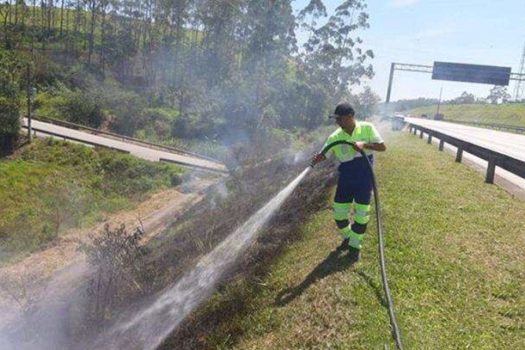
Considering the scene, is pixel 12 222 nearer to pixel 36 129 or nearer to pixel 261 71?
pixel 36 129

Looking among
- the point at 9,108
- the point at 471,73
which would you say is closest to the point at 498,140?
the point at 471,73

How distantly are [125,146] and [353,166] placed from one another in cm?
2595

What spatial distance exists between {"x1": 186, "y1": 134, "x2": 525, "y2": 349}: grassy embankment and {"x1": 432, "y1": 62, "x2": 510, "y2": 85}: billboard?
4242cm

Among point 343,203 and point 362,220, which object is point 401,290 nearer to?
point 362,220

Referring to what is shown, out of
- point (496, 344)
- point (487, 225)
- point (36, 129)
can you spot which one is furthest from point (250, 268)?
point (36, 129)

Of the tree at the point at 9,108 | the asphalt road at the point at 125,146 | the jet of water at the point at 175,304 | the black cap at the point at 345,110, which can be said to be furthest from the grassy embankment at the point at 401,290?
the tree at the point at 9,108

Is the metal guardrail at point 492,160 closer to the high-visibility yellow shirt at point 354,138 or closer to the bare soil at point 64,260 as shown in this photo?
the high-visibility yellow shirt at point 354,138

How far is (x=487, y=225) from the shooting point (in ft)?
22.3

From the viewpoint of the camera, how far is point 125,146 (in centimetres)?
2928

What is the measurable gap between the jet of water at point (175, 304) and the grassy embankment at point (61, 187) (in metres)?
12.1

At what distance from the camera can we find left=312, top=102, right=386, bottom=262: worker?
5211 millimetres

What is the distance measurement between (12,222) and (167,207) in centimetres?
658

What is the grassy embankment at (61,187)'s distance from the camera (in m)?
18.6

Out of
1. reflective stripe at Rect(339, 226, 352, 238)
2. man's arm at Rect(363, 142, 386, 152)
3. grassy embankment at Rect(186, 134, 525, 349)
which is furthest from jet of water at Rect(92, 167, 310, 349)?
man's arm at Rect(363, 142, 386, 152)
